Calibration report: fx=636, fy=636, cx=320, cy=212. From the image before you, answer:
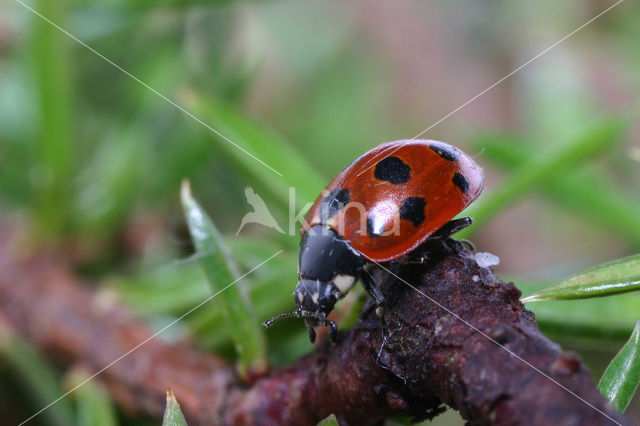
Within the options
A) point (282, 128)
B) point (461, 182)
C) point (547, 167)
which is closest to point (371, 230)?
point (461, 182)

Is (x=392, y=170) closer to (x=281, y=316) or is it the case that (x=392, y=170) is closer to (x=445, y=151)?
(x=445, y=151)

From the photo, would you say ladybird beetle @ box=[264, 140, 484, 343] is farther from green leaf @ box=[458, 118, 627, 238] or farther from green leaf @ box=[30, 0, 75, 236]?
green leaf @ box=[30, 0, 75, 236]

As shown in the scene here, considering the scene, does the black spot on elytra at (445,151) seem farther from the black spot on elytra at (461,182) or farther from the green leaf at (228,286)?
the green leaf at (228,286)

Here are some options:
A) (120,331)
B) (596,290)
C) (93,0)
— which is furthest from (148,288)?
(596,290)

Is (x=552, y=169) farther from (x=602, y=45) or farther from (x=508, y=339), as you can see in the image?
(x=602, y=45)

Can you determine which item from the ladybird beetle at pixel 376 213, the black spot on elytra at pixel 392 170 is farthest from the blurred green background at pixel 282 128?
the black spot on elytra at pixel 392 170

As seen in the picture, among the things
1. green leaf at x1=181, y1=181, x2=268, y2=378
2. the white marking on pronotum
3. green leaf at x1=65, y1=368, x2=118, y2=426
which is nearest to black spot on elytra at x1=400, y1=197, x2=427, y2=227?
the white marking on pronotum
